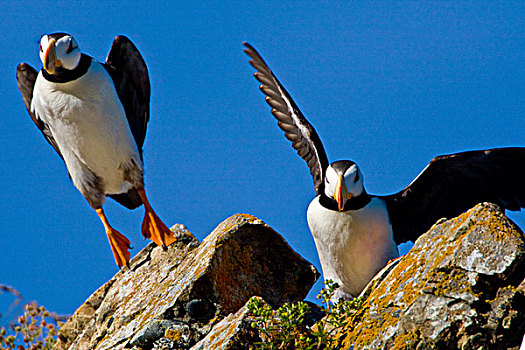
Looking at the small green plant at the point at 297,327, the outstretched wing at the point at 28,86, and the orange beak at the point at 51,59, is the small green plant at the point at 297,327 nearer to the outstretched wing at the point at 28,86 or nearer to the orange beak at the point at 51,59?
the orange beak at the point at 51,59

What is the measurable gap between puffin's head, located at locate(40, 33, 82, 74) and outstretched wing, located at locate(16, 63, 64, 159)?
0.74 meters

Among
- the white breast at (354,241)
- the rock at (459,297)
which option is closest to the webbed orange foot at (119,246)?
the white breast at (354,241)

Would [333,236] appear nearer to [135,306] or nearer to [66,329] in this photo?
[135,306]

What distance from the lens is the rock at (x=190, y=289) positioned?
20.5ft

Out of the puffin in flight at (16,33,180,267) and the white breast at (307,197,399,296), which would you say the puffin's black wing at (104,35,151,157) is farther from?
the white breast at (307,197,399,296)

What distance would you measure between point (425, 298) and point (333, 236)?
2535mm

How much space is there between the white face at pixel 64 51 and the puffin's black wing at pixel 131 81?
1.90 ft

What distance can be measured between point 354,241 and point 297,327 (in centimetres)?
216

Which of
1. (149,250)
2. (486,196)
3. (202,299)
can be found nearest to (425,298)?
(202,299)

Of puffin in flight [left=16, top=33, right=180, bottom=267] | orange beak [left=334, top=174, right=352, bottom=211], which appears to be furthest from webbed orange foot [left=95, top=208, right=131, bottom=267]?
orange beak [left=334, top=174, right=352, bottom=211]

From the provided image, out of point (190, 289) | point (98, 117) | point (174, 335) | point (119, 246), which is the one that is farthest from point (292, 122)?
point (174, 335)

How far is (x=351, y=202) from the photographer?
713cm

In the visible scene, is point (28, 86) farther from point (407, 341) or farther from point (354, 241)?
point (407, 341)

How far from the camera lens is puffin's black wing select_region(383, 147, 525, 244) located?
6809 mm
